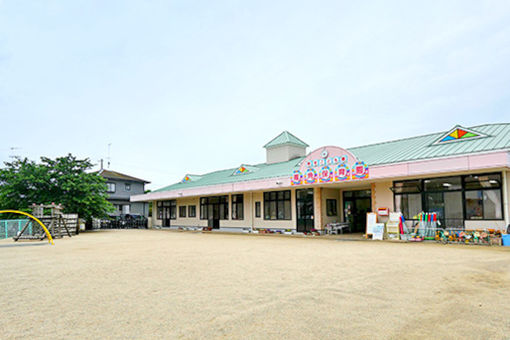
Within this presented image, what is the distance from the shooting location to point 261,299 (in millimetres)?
4762

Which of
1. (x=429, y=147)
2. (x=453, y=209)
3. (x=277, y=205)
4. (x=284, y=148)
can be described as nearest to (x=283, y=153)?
(x=284, y=148)

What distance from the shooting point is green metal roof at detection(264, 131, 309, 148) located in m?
22.1

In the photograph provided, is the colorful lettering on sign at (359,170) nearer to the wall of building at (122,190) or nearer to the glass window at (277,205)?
the glass window at (277,205)

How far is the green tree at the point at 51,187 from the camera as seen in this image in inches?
863

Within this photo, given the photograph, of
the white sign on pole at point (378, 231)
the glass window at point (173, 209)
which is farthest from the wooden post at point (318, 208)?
the glass window at point (173, 209)

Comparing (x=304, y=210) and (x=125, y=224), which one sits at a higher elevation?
(x=304, y=210)

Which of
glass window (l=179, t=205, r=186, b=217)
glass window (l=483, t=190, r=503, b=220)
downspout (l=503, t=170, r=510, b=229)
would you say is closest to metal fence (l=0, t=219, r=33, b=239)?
glass window (l=179, t=205, r=186, b=217)

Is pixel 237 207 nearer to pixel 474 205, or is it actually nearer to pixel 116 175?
pixel 474 205

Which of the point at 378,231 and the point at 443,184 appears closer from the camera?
the point at 443,184

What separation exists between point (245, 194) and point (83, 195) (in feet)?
33.9

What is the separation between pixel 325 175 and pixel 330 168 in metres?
0.37

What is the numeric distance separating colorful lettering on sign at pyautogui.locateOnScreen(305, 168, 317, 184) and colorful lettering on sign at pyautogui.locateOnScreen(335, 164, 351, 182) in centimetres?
111

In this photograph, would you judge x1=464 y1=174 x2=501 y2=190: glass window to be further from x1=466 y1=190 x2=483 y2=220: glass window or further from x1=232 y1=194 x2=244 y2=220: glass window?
x1=232 y1=194 x2=244 y2=220: glass window

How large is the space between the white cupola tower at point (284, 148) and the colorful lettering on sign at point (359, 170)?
27.4 ft
